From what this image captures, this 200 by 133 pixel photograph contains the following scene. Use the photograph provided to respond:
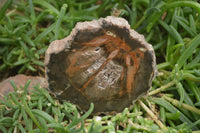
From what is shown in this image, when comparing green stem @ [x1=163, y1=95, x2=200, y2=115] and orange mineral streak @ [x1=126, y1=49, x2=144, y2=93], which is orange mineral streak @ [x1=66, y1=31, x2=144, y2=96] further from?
green stem @ [x1=163, y1=95, x2=200, y2=115]

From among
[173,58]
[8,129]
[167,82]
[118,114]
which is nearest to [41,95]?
[8,129]

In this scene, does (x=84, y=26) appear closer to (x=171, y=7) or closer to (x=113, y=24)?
(x=113, y=24)

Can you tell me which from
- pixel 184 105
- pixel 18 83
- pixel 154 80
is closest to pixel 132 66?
pixel 154 80

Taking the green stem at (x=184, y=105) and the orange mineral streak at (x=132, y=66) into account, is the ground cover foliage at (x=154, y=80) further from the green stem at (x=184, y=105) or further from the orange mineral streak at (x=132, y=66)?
the orange mineral streak at (x=132, y=66)

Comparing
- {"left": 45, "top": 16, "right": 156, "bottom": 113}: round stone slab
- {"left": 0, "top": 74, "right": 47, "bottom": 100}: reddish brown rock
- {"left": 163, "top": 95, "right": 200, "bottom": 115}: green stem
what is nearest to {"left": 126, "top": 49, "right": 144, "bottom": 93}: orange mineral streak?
{"left": 45, "top": 16, "right": 156, "bottom": 113}: round stone slab

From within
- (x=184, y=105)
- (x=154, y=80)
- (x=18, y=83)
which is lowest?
(x=184, y=105)

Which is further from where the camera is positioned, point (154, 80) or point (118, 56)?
point (154, 80)

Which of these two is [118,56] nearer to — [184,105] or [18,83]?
[184,105]
